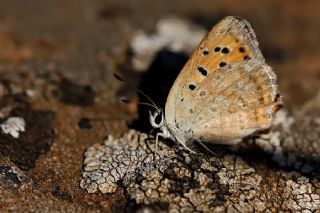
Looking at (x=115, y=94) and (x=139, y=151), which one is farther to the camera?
(x=115, y=94)

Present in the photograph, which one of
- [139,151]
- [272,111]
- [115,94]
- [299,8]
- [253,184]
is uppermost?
[299,8]

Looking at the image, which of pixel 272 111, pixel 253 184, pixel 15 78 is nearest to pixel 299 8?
pixel 272 111

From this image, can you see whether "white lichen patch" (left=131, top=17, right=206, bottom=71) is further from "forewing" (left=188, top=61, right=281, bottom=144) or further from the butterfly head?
"forewing" (left=188, top=61, right=281, bottom=144)

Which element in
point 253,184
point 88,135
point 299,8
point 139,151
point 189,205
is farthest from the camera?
point 299,8

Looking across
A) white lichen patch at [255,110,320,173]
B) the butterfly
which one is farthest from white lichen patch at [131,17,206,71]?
white lichen patch at [255,110,320,173]

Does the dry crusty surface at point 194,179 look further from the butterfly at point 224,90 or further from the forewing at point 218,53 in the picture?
the forewing at point 218,53

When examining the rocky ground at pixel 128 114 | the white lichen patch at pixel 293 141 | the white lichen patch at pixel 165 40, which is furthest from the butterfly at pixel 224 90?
the white lichen patch at pixel 165 40

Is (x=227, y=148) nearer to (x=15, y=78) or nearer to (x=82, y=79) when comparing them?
(x=82, y=79)

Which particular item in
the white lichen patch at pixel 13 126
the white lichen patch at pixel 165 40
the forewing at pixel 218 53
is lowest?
the white lichen patch at pixel 13 126
